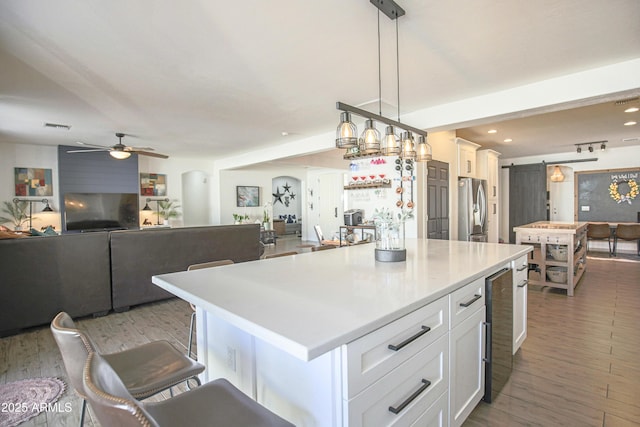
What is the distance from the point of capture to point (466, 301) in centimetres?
162

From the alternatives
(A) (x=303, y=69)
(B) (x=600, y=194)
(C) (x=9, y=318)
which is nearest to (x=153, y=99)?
(A) (x=303, y=69)

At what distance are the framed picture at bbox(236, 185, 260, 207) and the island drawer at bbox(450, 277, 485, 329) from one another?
27.0 ft

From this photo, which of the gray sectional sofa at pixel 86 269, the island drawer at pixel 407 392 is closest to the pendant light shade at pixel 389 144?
the island drawer at pixel 407 392

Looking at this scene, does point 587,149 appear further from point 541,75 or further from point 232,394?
point 232,394

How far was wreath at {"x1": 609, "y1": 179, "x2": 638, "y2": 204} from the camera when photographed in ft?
24.0

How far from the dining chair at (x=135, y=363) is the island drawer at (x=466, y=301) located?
1.20 metres

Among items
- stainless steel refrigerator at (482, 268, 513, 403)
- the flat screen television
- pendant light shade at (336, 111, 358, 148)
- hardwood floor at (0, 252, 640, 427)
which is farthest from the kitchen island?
the flat screen television

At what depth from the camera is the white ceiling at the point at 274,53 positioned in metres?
2.03

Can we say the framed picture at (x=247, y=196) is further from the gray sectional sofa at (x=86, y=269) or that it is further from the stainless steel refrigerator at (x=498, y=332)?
the stainless steel refrigerator at (x=498, y=332)

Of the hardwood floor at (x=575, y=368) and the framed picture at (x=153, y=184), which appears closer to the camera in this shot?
the hardwood floor at (x=575, y=368)

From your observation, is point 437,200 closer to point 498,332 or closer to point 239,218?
point 498,332

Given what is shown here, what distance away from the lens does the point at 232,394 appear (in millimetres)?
1118

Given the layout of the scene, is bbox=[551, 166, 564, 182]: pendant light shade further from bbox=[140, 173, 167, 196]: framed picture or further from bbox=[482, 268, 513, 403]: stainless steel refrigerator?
bbox=[140, 173, 167, 196]: framed picture

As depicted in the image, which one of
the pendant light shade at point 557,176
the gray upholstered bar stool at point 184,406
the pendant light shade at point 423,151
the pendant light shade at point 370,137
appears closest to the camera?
the gray upholstered bar stool at point 184,406
